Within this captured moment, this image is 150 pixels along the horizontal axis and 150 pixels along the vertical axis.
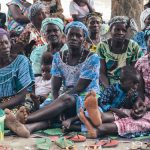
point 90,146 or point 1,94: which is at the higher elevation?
point 1,94

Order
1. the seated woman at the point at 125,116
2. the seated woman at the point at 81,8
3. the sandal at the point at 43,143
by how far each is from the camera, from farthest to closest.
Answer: the seated woman at the point at 81,8, the seated woman at the point at 125,116, the sandal at the point at 43,143

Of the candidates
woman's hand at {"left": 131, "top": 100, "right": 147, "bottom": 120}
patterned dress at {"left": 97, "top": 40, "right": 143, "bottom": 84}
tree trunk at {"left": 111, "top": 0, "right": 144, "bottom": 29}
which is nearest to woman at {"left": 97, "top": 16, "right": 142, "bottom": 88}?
patterned dress at {"left": 97, "top": 40, "right": 143, "bottom": 84}

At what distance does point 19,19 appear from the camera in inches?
297

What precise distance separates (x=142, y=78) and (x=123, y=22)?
0.80 metres

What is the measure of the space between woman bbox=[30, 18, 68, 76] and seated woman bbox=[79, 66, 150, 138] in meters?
1.06

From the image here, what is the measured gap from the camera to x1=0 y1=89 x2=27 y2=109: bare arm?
5.06 metres

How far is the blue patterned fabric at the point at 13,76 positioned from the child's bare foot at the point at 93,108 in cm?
83

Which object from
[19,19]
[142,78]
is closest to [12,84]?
[142,78]

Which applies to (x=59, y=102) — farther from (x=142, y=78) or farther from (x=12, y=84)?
(x=142, y=78)

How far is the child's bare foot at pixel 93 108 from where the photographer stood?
180 inches

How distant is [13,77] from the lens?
514cm

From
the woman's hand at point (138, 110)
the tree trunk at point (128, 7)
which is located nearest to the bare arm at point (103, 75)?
the woman's hand at point (138, 110)

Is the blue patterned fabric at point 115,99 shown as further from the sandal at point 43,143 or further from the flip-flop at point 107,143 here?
the sandal at point 43,143

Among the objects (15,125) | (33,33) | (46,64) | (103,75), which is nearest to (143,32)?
(103,75)
